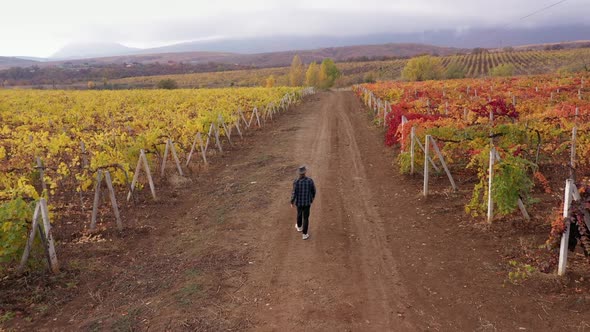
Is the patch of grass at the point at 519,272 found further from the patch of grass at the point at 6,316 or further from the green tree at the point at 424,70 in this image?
the green tree at the point at 424,70

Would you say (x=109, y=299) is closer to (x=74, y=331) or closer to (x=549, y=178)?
(x=74, y=331)

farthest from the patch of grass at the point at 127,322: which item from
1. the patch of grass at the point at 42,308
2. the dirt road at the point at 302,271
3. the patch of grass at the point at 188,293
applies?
the patch of grass at the point at 42,308

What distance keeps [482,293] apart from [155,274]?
18.0ft

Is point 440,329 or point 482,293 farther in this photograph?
point 482,293

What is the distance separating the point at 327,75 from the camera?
3516 inches

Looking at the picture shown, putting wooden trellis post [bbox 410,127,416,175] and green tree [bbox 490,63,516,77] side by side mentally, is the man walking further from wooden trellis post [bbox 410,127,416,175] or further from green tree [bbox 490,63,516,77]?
green tree [bbox 490,63,516,77]

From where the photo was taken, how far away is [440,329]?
5.27 meters

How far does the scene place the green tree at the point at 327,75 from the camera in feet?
286

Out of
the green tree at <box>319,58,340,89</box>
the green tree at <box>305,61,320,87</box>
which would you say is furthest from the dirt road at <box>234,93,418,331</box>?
the green tree at <box>319,58,340,89</box>

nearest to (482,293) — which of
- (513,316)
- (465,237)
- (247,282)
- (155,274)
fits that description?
(513,316)

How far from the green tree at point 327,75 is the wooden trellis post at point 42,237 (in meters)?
82.3

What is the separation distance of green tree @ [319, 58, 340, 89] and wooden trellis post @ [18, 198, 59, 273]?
82258 millimetres

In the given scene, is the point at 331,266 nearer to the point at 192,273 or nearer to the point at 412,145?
the point at 192,273

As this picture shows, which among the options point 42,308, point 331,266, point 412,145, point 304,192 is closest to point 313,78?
point 412,145
